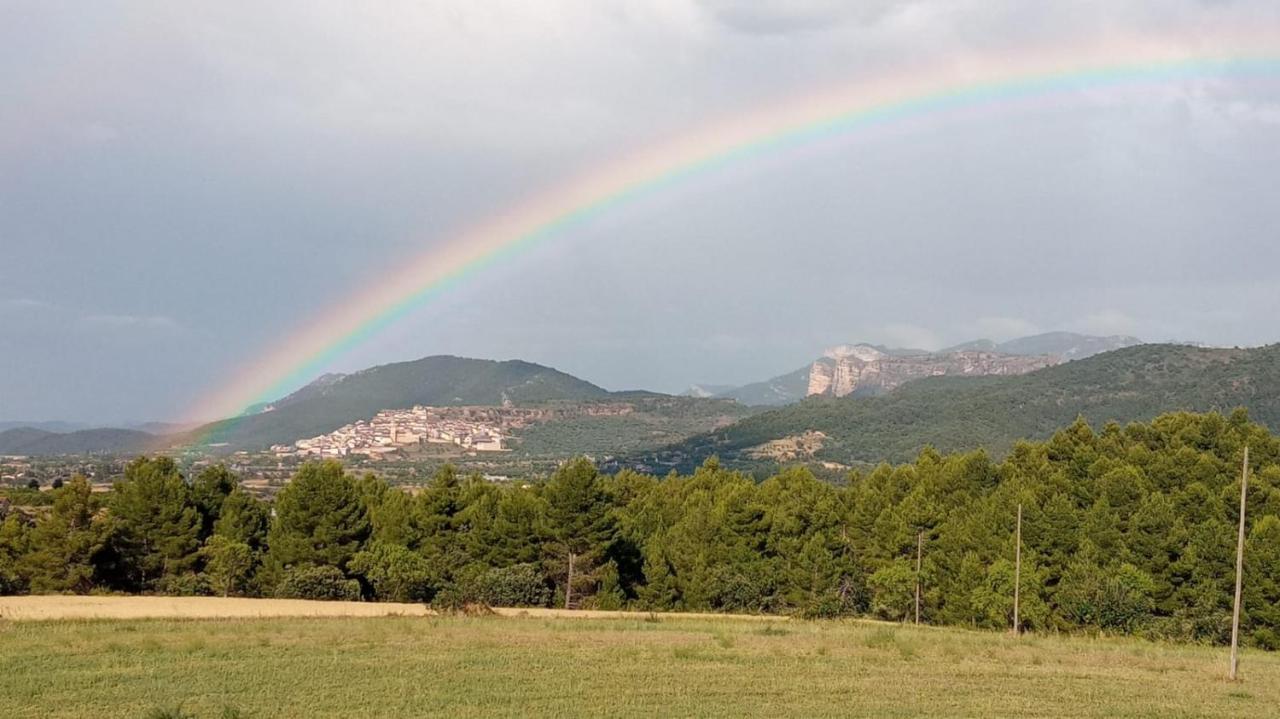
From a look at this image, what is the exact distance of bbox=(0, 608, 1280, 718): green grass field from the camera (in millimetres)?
15516

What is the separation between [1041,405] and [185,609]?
489 ft

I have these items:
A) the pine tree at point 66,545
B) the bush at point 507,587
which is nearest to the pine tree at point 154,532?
the pine tree at point 66,545

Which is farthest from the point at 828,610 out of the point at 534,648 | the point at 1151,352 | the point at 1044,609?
the point at 1151,352

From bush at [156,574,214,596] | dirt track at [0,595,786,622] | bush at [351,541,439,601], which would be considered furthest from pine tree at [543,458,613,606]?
bush at [156,574,214,596]

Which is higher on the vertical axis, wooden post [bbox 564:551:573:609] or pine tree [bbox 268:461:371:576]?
pine tree [bbox 268:461:371:576]

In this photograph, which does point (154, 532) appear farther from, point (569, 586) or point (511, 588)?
point (569, 586)

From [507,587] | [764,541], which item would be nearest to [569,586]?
[507,587]

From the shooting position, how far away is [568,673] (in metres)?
18.6

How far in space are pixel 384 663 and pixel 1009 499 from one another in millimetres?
36130

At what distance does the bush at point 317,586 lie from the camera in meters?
43.4

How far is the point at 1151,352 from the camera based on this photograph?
170 metres

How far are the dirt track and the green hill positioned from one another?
344 ft

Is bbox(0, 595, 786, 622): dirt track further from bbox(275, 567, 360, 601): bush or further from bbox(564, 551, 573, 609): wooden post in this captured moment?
bbox(564, 551, 573, 609): wooden post

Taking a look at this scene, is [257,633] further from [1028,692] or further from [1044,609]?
[1044,609]
